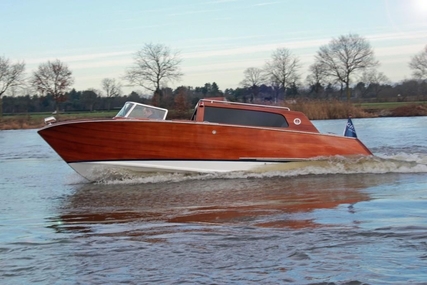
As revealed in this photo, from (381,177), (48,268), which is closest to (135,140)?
(381,177)

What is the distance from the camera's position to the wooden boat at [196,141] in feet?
42.4

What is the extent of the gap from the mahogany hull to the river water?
52 cm

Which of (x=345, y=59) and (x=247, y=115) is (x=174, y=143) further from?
(x=345, y=59)

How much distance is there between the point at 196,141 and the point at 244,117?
4.42 feet

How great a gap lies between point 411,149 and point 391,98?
5958 cm

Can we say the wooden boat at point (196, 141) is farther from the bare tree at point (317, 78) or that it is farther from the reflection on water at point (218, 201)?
the bare tree at point (317, 78)

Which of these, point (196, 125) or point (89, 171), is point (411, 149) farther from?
point (89, 171)

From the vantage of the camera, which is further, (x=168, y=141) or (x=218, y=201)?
(x=168, y=141)

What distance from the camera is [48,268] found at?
5887 millimetres

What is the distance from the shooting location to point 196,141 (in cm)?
1316

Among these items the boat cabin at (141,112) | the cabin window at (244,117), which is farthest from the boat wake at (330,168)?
the boat cabin at (141,112)

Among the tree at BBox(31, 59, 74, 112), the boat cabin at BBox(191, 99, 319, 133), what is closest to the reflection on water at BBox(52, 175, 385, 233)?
the boat cabin at BBox(191, 99, 319, 133)

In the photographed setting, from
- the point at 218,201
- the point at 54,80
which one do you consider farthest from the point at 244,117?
the point at 54,80

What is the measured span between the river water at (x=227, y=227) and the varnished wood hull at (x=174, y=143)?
15.4 inches
